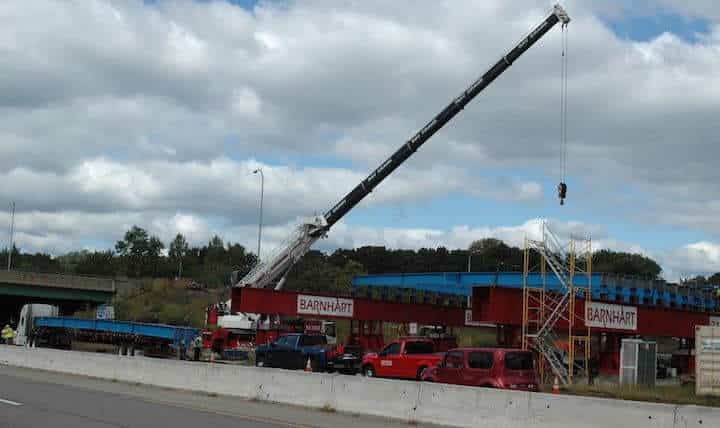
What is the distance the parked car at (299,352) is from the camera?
111ft

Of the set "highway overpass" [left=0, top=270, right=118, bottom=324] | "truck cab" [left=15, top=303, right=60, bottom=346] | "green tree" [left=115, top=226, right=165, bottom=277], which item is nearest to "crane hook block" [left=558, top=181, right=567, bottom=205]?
"truck cab" [left=15, top=303, right=60, bottom=346]

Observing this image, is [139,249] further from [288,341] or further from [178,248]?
[288,341]

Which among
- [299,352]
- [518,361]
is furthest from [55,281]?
[518,361]

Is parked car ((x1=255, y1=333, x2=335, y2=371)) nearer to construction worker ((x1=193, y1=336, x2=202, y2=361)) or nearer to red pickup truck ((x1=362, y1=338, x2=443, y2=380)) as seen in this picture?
red pickup truck ((x1=362, y1=338, x2=443, y2=380))

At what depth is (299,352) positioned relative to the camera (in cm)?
3397

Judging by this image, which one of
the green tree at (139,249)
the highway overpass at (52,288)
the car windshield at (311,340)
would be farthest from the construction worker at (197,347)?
the green tree at (139,249)

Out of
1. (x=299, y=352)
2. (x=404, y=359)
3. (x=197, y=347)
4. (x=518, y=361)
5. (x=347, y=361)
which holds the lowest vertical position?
(x=197, y=347)

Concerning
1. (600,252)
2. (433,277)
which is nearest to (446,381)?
(433,277)

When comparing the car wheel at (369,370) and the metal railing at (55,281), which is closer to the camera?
the car wheel at (369,370)

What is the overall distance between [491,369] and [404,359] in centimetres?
836

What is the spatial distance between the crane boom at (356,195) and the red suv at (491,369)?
1084 inches

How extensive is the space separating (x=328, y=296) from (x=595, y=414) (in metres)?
27.6

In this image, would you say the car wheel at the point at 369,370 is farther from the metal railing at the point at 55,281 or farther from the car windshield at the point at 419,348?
the metal railing at the point at 55,281

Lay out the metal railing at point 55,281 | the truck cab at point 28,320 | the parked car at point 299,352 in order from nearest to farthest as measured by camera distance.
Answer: the parked car at point 299,352 → the truck cab at point 28,320 → the metal railing at point 55,281
